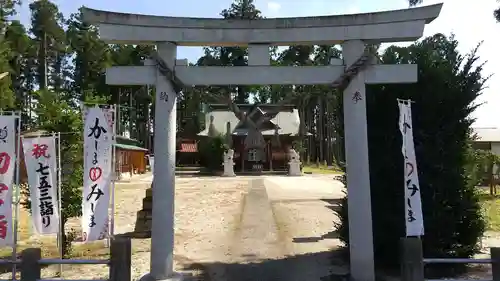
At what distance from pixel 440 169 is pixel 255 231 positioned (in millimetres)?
5938

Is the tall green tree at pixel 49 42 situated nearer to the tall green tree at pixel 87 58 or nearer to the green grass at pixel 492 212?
the tall green tree at pixel 87 58

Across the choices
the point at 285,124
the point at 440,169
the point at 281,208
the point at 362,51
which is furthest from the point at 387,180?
the point at 285,124

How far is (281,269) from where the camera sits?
8.02 meters

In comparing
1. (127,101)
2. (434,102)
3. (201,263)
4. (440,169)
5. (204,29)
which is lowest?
(201,263)

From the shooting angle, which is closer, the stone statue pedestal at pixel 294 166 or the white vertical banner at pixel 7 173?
the white vertical banner at pixel 7 173

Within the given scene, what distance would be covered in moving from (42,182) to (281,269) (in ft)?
15.0

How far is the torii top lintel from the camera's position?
680 cm

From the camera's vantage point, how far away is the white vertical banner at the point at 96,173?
6.50 m

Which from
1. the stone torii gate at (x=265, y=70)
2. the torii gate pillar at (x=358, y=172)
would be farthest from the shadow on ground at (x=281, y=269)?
the stone torii gate at (x=265, y=70)

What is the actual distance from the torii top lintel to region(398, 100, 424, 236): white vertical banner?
1349mm

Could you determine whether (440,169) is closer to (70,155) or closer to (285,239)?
(285,239)

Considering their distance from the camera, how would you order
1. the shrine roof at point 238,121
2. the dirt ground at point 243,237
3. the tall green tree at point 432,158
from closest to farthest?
1. the tall green tree at point 432,158
2. the dirt ground at point 243,237
3. the shrine roof at point 238,121

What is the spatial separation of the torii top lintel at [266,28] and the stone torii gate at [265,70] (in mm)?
16

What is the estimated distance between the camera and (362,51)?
6.95 meters
